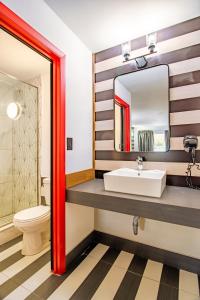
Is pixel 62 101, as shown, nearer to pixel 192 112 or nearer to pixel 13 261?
pixel 192 112

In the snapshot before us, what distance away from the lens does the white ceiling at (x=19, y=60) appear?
5.80 feet

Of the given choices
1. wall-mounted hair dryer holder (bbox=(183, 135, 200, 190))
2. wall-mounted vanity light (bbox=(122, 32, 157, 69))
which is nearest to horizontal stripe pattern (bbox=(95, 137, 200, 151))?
wall-mounted hair dryer holder (bbox=(183, 135, 200, 190))

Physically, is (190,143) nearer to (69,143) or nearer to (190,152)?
(190,152)

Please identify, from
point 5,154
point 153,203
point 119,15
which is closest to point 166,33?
point 119,15

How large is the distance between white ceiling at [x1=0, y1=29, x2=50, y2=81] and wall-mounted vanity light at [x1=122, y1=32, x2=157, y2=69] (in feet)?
3.21

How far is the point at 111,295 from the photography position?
1286 millimetres

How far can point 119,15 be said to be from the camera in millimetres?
1484

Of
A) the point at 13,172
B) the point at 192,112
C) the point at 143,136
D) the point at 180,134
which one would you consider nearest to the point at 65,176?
the point at 143,136

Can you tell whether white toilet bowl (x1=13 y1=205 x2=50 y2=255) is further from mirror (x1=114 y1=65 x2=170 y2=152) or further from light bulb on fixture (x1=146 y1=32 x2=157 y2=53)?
light bulb on fixture (x1=146 y1=32 x2=157 y2=53)

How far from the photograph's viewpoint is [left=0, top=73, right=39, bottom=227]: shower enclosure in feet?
8.14

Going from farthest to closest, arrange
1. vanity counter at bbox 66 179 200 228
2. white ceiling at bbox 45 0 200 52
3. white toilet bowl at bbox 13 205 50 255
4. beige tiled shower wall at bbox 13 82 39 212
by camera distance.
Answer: beige tiled shower wall at bbox 13 82 39 212
white toilet bowl at bbox 13 205 50 255
white ceiling at bbox 45 0 200 52
vanity counter at bbox 66 179 200 228

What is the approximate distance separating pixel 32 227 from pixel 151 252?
1258 mm

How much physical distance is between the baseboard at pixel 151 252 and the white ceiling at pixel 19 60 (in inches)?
89.4

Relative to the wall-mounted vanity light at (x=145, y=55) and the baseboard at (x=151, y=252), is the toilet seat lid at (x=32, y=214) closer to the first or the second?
the baseboard at (x=151, y=252)
